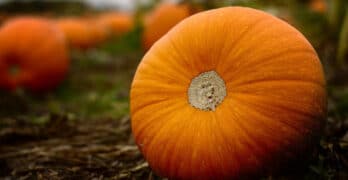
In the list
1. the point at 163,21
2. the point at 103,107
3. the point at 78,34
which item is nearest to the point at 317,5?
the point at 163,21

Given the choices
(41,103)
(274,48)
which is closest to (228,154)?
(274,48)

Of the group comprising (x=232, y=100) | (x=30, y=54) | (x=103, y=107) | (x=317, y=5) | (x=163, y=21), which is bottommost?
(x=103, y=107)

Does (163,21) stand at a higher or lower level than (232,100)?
higher

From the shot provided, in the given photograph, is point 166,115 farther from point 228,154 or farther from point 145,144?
point 228,154

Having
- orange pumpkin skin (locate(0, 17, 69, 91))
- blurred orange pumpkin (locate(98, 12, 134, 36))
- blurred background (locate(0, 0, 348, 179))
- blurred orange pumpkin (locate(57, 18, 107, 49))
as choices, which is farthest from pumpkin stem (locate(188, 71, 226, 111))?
blurred orange pumpkin (locate(98, 12, 134, 36))

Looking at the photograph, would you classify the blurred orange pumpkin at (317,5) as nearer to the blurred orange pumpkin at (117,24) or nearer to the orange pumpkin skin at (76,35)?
the orange pumpkin skin at (76,35)

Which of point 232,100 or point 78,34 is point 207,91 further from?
point 78,34

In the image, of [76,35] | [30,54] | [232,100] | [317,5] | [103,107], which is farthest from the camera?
[76,35]
